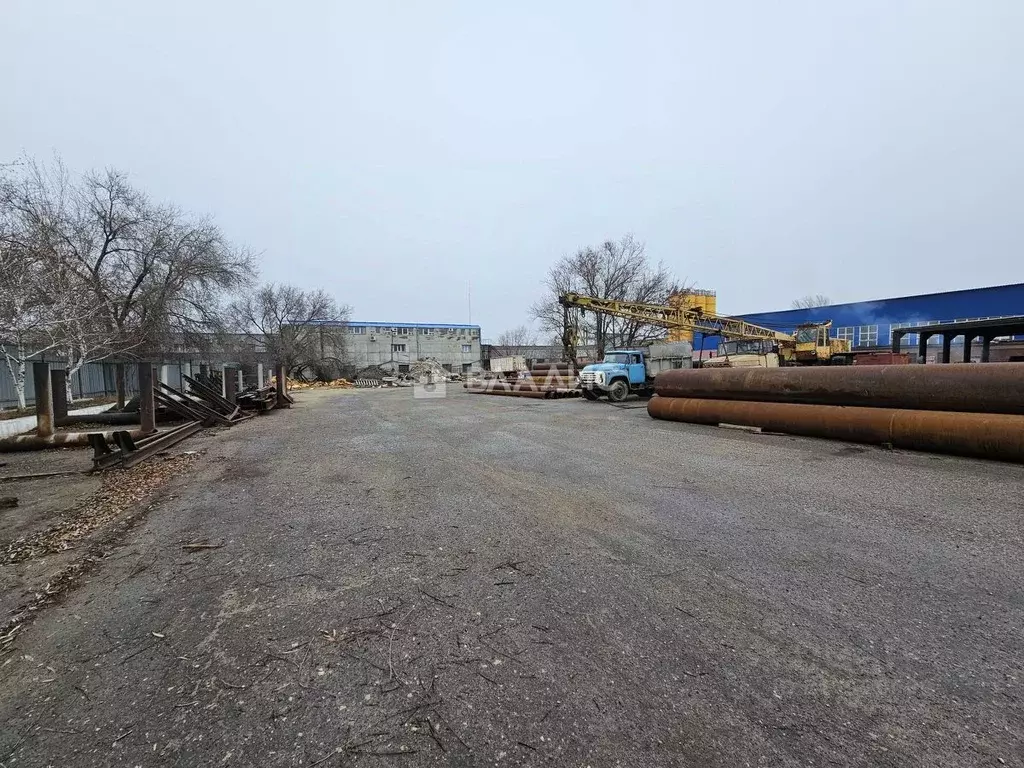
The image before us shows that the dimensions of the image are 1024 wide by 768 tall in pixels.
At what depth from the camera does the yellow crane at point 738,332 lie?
845 inches

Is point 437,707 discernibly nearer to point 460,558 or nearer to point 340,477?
point 460,558

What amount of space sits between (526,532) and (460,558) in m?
0.78

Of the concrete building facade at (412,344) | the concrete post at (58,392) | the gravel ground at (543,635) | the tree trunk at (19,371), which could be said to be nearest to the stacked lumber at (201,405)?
the concrete post at (58,392)

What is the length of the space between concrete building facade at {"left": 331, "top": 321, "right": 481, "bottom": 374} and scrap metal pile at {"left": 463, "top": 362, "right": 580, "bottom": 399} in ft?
105

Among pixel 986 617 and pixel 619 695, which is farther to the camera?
pixel 986 617

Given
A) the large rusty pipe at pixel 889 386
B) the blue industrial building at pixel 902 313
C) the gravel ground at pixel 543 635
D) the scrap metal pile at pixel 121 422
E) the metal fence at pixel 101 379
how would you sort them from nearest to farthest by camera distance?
1. the gravel ground at pixel 543 635
2. the large rusty pipe at pixel 889 386
3. the scrap metal pile at pixel 121 422
4. the metal fence at pixel 101 379
5. the blue industrial building at pixel 902 313

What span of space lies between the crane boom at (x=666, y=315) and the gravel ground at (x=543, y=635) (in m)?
16.5

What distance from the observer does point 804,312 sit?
4316cm

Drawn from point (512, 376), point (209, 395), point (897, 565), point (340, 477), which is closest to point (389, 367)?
point (512, 376)

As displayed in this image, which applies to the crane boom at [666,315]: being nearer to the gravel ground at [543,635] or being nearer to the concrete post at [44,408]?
→ the gravel ground at [543,635]

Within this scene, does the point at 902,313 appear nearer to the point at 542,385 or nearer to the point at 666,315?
the point at 666,315

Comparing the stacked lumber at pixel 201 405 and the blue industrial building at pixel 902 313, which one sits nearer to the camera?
the stacked lumber at pixel 201 405

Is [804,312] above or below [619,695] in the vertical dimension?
above

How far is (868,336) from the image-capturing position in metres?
39.2
